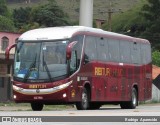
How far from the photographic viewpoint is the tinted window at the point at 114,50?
30553mm

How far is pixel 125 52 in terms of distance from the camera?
105ft

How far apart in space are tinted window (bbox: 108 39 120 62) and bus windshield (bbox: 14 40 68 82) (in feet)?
14.2

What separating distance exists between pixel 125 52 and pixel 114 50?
1.38m

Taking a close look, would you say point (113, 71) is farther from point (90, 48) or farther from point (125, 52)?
point (90, 48)

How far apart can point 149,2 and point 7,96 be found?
2302 inches

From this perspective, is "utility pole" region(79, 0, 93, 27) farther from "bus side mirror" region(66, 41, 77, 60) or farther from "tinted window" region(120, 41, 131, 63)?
"bus side mirror" region(66, 41, 77, 60)

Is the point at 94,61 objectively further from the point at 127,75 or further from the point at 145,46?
the point at 145,46

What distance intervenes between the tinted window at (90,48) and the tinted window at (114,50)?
1821mm

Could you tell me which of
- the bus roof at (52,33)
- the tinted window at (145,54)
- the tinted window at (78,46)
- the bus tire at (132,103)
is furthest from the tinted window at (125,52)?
the tinted window at (78,46)

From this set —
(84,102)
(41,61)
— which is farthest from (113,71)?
(41,61)

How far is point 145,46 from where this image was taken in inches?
1390

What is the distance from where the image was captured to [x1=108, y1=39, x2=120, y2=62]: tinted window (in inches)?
1203

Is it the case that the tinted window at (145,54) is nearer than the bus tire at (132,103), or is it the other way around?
the bus tire at (132,103)

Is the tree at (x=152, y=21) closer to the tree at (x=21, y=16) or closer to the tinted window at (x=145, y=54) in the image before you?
the tree at (x=21, y=16)
